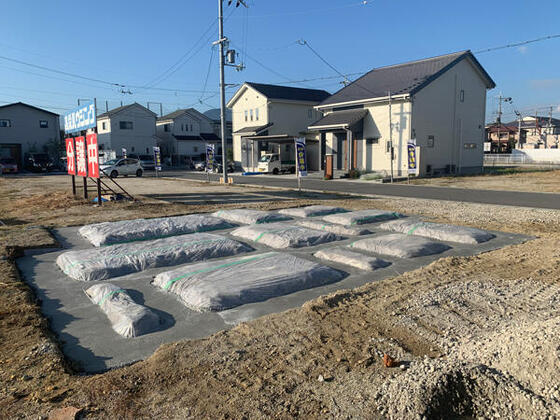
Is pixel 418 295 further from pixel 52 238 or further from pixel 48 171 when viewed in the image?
pixel 48 171

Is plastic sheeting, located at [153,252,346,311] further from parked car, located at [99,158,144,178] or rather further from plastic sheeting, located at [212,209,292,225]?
parked car, located at [99,158,144,178]

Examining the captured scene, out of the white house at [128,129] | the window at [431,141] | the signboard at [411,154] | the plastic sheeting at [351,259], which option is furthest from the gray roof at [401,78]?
the white house at [128,129]

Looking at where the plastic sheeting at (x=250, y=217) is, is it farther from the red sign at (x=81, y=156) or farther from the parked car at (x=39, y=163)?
the parked car at (x=39, y=163)

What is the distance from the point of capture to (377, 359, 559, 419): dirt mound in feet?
8.02

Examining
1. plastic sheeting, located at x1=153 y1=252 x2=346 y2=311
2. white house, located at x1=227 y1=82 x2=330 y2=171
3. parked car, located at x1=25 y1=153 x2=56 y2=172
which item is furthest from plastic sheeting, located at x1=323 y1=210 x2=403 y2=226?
parked car, located at x1=25 y1=153 x2=56 y2=172

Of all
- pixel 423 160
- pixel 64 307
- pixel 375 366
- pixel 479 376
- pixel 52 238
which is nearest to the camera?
pixel 479 376

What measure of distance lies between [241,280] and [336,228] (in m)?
3.78

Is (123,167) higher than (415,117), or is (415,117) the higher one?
(415,117)

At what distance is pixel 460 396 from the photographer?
2.59 metres

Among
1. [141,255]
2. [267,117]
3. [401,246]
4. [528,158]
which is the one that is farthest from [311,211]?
[528,158]

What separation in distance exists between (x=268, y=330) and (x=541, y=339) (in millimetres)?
2163

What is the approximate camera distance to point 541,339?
287 cm

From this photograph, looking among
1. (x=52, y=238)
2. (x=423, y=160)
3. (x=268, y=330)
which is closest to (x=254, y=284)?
(x=268, y=330)

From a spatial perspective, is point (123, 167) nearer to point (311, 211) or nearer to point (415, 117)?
point (415, 117)
